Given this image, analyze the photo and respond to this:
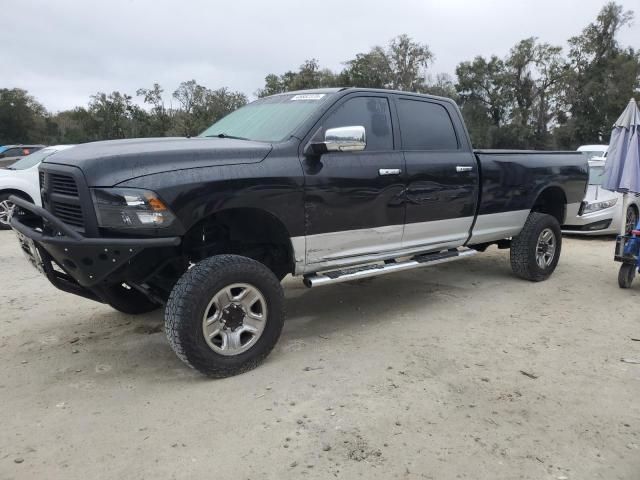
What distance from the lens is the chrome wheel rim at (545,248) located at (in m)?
6.30

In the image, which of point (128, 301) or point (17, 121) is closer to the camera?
point (128, 301)

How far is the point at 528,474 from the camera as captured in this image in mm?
2600

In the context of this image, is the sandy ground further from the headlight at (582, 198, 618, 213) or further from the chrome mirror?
the headlight at (582, 198, 618, 213)

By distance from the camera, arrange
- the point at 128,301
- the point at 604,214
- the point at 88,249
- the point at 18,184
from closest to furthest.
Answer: the point at 88,249 → the point at 128,301 → the point at 604,214 → the point at 18,184

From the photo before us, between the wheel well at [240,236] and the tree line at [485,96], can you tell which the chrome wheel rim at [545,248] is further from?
the tree line at [485,96]

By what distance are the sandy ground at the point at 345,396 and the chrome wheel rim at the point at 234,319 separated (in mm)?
248

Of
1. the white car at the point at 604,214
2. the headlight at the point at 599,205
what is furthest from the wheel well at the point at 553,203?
the headlight at the point at 599,205

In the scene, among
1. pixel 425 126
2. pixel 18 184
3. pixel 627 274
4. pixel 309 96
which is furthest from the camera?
pixel 18 184

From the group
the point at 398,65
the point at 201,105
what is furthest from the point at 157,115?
the point at 398,65

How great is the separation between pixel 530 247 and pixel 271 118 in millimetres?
3442

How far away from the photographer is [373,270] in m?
4.40

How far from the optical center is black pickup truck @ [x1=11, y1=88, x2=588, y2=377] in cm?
327

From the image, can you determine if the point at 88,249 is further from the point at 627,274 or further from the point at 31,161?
the point at 31,161

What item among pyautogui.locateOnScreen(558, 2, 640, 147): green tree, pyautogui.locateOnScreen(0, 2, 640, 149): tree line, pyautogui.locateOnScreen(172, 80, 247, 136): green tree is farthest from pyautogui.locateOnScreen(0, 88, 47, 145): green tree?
pyautogui.locateOnScreen(558, 2, 640, 147): green tree
